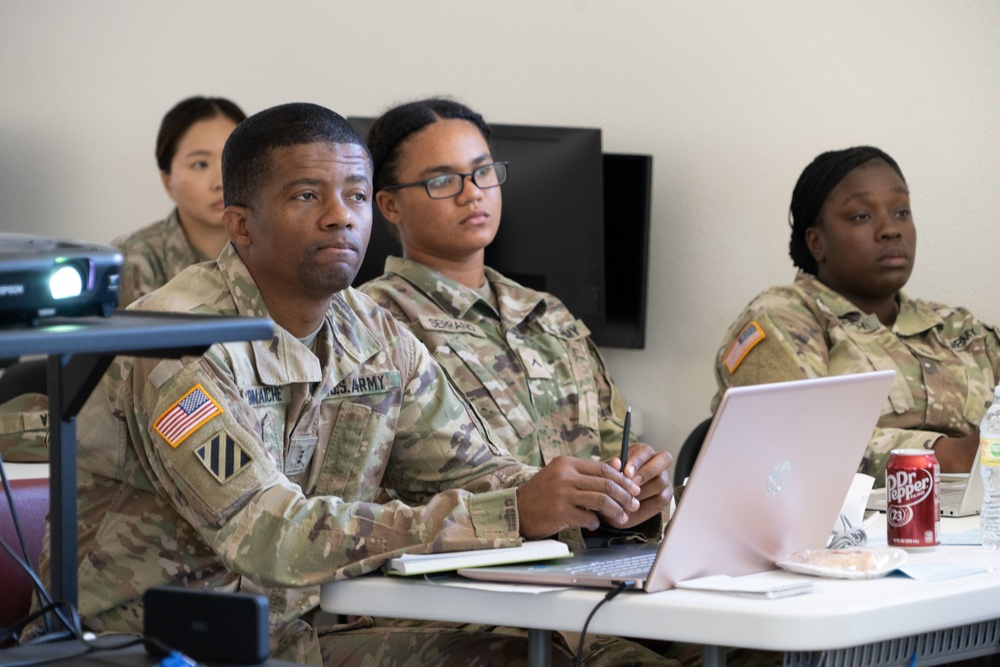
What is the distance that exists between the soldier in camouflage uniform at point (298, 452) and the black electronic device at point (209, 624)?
0.34 m

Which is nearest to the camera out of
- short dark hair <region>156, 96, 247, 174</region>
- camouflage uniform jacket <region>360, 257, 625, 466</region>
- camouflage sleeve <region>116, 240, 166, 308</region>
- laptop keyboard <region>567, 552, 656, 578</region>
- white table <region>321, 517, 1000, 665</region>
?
white table <region>321, 517, 1000, 665</region>

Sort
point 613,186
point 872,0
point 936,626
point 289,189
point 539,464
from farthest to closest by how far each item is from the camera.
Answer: point 613,186, point 872,0, point 539,464, point 289,189, point 936,626

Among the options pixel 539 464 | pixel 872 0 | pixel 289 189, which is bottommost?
pixel 539 464

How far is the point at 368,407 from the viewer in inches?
72.6

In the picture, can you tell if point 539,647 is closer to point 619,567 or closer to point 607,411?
point 619,567

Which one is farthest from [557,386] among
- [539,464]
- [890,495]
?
[890,495]

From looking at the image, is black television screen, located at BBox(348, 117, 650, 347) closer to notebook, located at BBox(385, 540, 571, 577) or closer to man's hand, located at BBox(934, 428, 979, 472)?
man's hand, located at BBox(934, 428, 979, 472)

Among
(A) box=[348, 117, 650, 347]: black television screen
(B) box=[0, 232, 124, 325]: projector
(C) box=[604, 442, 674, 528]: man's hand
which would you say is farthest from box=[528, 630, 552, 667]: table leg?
(A) box=[348, 117, 650, 347]: black television screen

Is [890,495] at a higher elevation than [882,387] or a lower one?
lower

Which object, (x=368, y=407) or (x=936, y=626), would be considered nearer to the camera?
(x=936, y=626)

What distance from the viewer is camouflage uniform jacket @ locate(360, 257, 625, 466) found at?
2.53 meters

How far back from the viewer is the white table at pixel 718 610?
4.36 ft

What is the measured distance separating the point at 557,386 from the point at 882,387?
1.11 m

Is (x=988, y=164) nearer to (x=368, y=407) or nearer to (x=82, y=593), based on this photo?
(x=368, y=407)
